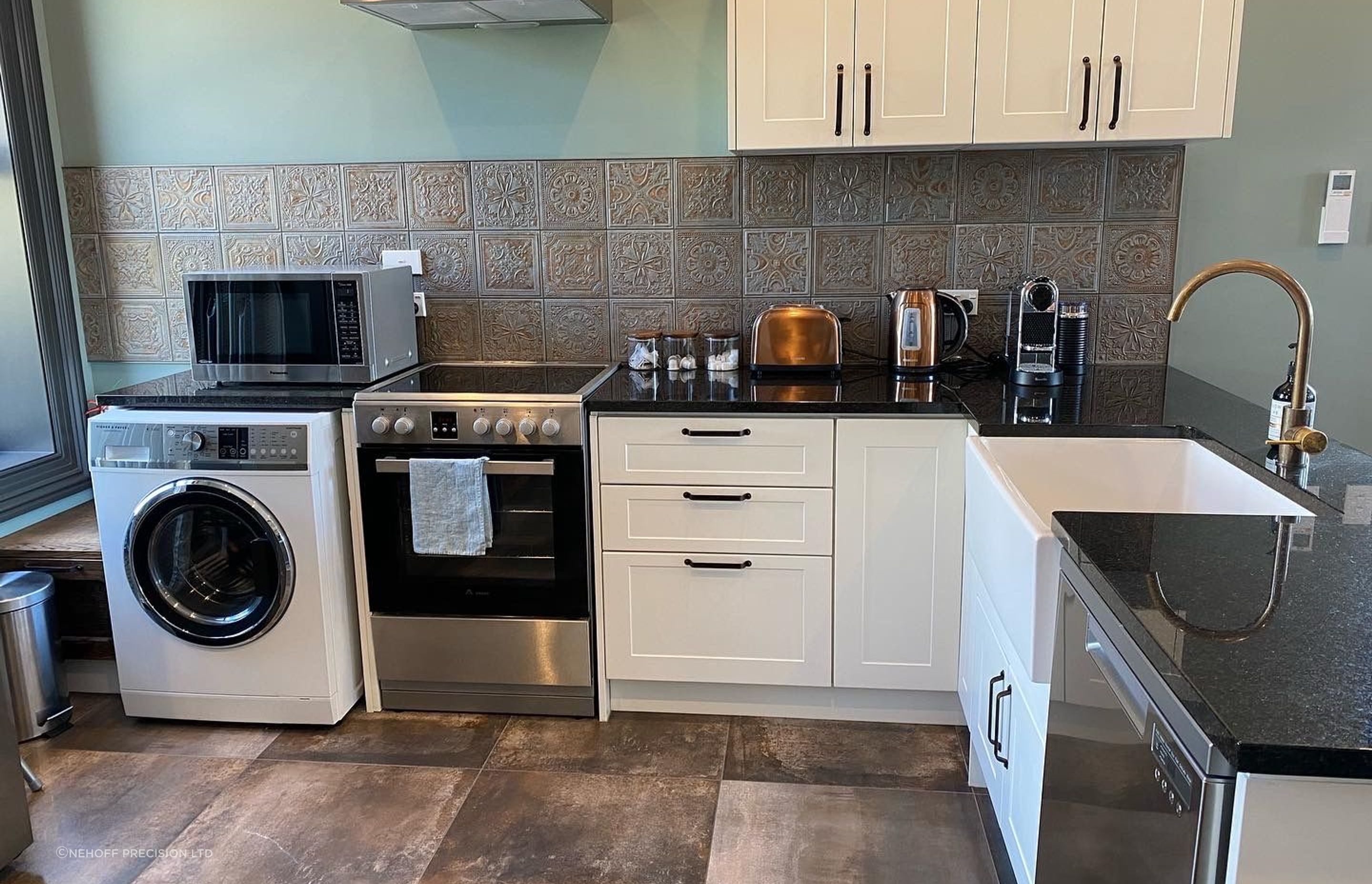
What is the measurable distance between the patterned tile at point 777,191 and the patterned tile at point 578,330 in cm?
55

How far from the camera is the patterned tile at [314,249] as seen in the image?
10.5 ft

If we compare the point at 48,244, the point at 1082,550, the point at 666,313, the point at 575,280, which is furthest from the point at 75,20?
the point at 1082,550

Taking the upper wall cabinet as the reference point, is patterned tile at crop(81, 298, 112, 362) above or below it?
below

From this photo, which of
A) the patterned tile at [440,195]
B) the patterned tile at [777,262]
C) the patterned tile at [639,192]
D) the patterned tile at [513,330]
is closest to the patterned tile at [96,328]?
the patterned tile at [440,195]

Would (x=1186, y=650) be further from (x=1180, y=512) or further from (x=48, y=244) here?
(x=48, y=244)

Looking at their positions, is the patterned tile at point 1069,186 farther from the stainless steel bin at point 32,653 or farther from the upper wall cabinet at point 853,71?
the stainless steel bin at point 32,653

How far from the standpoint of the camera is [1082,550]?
131cm

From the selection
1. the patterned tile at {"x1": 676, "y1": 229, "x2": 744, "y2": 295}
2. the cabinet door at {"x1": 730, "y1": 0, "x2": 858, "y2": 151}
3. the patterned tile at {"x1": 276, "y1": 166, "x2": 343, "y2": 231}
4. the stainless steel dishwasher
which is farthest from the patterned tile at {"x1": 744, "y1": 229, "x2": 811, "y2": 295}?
the stainless steel dishwasher

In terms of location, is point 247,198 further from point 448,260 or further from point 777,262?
point 777,262

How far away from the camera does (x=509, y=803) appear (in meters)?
2.36

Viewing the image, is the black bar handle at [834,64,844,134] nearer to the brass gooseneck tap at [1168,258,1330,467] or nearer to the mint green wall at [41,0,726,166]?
the mint green wall at [41,0,726,166]

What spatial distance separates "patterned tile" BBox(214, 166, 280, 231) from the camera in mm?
3189

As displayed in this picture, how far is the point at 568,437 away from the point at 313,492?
2.23ft

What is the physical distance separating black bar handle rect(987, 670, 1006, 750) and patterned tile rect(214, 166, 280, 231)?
2.59m
